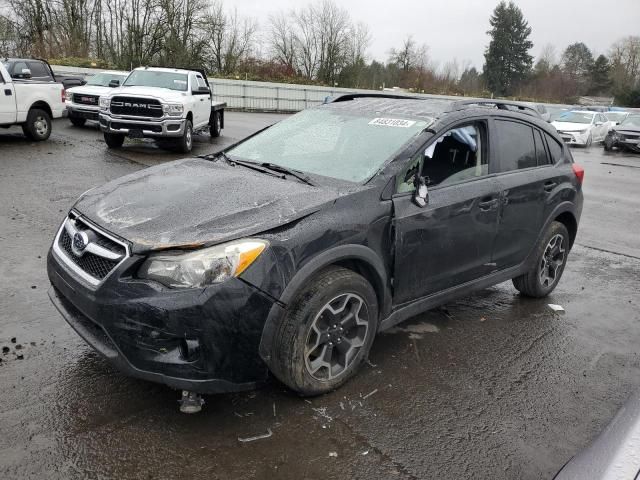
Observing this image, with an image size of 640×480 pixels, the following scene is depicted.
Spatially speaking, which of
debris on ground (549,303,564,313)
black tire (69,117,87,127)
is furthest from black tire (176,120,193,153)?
debris on ground (549,303,564,313)

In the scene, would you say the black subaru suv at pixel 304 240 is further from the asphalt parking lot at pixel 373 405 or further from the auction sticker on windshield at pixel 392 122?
the asphalt parking lot at pixel 373 405

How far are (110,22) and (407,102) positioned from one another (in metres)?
41.4

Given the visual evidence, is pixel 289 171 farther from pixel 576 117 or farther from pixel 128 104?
pixel 576 117

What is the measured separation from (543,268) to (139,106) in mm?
9737

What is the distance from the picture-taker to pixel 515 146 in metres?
4.63

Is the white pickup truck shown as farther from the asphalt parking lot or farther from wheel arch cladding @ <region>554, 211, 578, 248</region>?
wheel arch cladding @ <region>554, 211, 578, 248</region>

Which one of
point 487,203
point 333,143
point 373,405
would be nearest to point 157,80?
point 333,143

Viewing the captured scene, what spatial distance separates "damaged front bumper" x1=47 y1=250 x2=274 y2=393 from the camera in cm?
274

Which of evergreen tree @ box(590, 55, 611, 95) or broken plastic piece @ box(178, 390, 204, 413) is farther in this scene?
evergreen tree @ box(590, 55, 611, 95)

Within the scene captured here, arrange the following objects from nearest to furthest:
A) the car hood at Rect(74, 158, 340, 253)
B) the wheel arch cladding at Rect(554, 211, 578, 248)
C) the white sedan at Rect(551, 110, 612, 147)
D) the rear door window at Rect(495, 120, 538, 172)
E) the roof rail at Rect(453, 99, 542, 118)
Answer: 1. the car hood at Rect(74, 158, 340, 253)
2. the roof rail at Rect(453, 99, 542, 118)
3. the rear door window at Rect(495, 120, 538, 172)
4. the wheel arch cladding at Rect(554, 211, 578, 248)
5. the white sedan at Rect(551, 110, 612, 147)

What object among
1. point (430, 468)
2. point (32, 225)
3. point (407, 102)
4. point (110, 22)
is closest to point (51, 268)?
point (430, 468)

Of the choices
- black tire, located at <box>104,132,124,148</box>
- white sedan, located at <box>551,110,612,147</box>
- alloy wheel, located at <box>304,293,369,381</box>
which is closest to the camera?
alloy wheel, located at <box>304,293,369,381</box>

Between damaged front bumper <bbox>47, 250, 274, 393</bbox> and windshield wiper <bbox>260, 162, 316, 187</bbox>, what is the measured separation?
3.39 ft

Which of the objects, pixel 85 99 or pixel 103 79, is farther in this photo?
pixel 103 79
